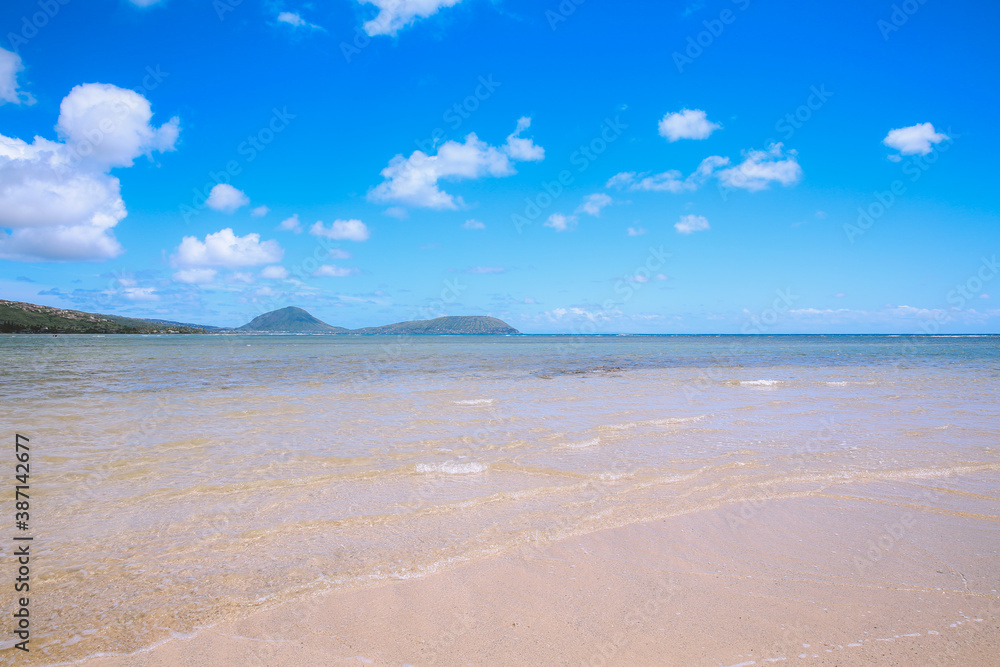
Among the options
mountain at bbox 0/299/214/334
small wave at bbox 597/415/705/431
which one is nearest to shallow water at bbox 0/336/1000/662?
small wave at bbox 597/415/705/431

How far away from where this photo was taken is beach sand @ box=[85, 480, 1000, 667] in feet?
11.5

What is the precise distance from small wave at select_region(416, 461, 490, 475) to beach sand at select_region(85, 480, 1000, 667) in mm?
3079

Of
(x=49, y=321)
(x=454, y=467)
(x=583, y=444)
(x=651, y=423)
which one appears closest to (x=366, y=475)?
(x=454, y=467)

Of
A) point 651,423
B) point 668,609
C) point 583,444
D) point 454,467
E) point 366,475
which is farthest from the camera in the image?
point 651,423

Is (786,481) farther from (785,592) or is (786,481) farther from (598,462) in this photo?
(785,592)

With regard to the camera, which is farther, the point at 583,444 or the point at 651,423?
the point at 651,423

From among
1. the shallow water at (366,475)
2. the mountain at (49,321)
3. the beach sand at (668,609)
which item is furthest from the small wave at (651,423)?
the mountain at (49,321)

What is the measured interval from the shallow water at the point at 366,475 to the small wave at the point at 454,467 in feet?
0.11

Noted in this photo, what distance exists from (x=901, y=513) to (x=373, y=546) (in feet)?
22.1

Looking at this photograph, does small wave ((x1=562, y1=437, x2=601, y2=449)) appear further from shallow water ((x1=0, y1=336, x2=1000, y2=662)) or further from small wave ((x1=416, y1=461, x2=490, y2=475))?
small wave ((x1=416, y1=461, x2=490, y2=475))

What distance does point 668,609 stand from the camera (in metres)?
4.06

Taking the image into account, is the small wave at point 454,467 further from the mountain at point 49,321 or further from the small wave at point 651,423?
the mountain at point 49,321

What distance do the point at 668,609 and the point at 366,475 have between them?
5306 millimetres

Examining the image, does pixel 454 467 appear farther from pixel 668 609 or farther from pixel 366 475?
pixel 668 609
